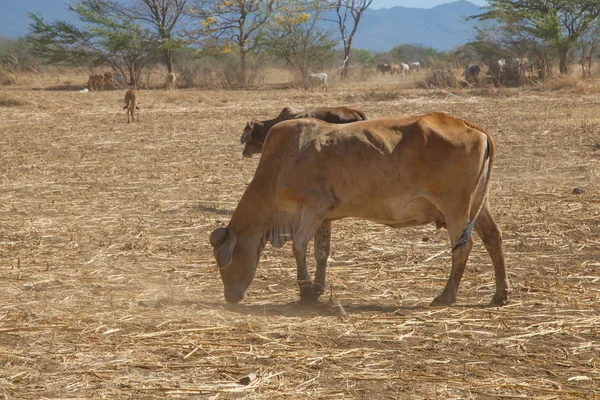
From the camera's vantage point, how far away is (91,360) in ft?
15.6

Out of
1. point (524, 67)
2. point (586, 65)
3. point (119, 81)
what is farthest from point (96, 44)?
point (586, 65)

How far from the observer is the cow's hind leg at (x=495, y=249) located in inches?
248

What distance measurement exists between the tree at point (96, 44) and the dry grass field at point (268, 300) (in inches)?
1219

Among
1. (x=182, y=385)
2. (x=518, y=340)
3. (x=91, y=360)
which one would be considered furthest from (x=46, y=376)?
(x=518, y=340)

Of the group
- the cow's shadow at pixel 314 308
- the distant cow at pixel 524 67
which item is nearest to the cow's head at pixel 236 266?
the cow's shadow at pixel 314 308

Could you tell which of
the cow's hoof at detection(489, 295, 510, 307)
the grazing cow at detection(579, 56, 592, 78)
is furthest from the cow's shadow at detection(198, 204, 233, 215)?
the grazing cow at detection(579, 56, 592, 78)

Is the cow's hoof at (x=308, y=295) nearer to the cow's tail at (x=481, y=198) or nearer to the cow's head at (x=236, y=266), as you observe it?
the cow's head at (x=236, y=266)

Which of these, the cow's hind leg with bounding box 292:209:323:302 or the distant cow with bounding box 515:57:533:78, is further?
the distant cow with bounding box 515:57:533:78

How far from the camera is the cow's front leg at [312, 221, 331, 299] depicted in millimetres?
6594

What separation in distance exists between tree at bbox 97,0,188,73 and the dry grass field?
32.8 meters

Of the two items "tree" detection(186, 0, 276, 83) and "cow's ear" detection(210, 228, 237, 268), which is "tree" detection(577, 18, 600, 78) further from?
"cow's ear" detection(210, 228, 237, 268)

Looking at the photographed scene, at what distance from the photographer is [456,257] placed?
21.0 ft

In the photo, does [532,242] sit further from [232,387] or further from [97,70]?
[97,70]

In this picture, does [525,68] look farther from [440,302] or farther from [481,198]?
[440,302]
